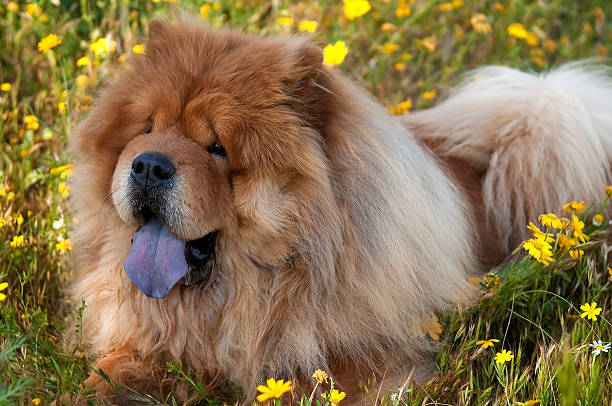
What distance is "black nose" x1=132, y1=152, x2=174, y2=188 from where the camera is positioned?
2.27 metres

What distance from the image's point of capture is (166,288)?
2436 mm

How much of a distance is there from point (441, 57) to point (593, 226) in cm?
219

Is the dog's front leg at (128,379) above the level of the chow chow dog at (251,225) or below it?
below

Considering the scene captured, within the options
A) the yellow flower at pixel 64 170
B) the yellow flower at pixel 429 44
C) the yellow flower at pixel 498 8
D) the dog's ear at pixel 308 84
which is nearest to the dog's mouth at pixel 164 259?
the dog's ear at pixel 308 84

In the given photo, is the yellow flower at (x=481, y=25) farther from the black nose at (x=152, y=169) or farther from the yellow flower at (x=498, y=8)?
the black nose at (x=152, y=169)

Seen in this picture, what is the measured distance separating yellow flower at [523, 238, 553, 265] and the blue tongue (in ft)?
3.88

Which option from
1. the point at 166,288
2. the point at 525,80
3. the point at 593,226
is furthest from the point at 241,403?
the point at 525,80

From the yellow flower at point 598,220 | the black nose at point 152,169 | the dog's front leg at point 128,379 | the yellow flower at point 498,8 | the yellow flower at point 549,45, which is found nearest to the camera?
the black nose at point 152,169

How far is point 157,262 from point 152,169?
35cm

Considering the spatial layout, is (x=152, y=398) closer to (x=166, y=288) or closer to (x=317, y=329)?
(x=166, y=288)

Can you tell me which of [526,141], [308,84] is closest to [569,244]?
[526,141]

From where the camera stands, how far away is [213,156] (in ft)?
7.86

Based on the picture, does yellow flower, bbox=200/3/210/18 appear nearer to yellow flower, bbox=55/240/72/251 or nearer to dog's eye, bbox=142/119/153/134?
yellow flower, bbox=55/240/72/251

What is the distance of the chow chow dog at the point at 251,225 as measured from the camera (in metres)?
2.38
